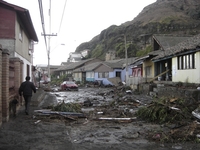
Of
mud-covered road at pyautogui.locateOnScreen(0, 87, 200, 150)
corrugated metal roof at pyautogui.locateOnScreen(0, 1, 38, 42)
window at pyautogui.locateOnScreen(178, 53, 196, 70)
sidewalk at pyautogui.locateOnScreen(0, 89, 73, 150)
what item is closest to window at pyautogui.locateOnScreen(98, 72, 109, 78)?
window at pyautogui.locateOnScreen(178, 53, 196, 70)

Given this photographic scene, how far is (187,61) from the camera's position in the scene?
1575 cm

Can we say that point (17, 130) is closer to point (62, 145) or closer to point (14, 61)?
point (62, 145)

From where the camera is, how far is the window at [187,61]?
49.1ft

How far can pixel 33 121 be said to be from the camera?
28.1 feet

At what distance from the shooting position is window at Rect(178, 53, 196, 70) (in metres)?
15.0

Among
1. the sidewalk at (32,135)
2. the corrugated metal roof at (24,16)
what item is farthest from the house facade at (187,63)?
the corrugated metal roof at (24,16)

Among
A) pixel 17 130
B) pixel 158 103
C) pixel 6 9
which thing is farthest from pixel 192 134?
pixel 6 9

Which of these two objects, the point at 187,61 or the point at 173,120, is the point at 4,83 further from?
the point at 187,61

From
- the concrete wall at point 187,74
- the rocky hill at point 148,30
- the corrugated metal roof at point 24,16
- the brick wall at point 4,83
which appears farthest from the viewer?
Result: the rocky hill at point 148,30

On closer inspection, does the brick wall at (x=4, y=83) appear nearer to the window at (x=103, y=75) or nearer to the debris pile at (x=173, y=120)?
the debris pile at (x=173, y=120)

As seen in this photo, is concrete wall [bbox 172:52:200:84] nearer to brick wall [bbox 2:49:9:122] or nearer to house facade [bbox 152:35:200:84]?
house facade [bbox 152:35:200:84]

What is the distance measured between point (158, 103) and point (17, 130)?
5430mm

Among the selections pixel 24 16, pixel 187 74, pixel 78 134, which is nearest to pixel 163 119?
pixel 78 134

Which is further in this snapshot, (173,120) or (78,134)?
(173,120)
